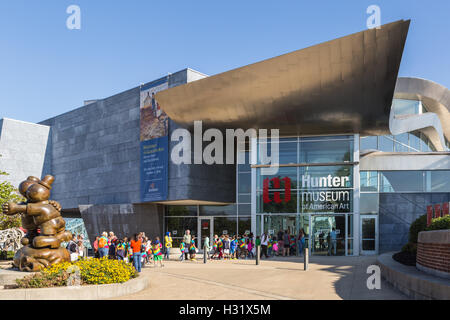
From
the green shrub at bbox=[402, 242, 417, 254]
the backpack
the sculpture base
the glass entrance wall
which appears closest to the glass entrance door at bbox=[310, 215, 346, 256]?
the glass entrance wall

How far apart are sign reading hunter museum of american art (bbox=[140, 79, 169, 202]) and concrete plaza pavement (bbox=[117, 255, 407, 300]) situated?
13.0m

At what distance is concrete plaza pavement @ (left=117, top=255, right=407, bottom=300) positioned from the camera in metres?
11.1

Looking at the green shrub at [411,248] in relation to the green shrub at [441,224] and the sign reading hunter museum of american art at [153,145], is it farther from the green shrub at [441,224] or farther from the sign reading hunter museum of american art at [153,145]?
the sign reading hunter museum of american art at [153,145]

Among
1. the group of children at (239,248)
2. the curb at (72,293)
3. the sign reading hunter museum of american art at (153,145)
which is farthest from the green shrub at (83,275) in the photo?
the sign reading hunter museum of american art at (153,145)

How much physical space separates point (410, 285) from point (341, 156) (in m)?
16.2

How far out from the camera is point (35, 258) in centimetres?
1311

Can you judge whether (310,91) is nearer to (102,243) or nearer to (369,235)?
(369,235)

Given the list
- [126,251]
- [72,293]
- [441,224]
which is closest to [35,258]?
[72,293]

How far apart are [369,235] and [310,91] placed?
10.4 metres

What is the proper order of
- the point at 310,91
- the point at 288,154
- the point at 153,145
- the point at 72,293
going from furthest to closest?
the point at 153,145 → the point at 288,154 → the point at 310,91 → the point at 72,293

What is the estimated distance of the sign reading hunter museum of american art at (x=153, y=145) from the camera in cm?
2964

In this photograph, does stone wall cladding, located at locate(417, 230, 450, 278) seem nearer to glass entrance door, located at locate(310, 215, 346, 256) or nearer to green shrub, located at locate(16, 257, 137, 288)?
green shrub, located at locate(16, 257, 137, 288)

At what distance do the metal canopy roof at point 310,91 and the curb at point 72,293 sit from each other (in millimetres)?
12993
